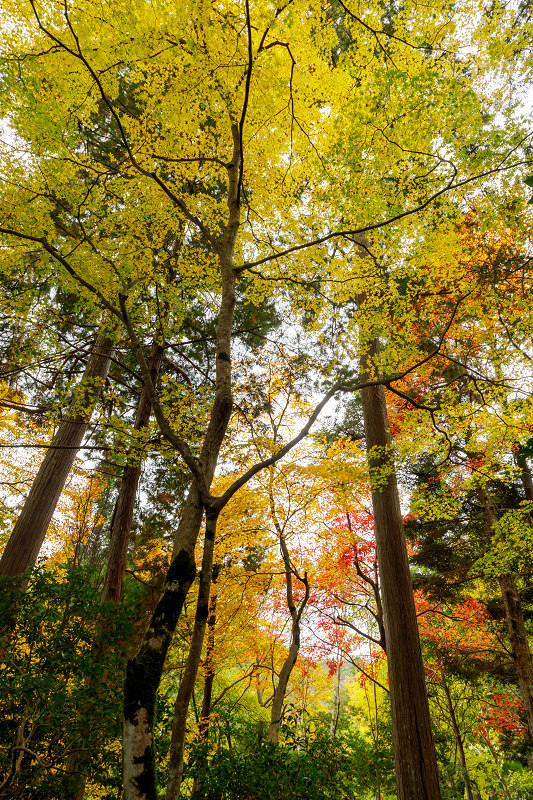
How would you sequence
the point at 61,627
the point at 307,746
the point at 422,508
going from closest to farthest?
the point at 61,627, the point at 307,746, the point at 422,508

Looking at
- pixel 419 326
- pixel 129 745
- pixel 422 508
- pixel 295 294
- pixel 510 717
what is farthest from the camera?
pixel 510 717

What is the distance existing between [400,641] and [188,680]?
304cm

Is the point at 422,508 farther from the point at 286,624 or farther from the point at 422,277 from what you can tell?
the point at 286,624

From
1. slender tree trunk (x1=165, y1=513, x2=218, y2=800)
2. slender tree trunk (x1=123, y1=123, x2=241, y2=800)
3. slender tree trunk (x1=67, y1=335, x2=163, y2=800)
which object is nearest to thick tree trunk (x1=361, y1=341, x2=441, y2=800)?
slender tree trunk (x1=123, y1=123, x2=241, y2=800)

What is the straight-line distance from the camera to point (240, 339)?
23.3 ft

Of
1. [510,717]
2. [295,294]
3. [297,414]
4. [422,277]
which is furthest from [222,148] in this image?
[510,717]

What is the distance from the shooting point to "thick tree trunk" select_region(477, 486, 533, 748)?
6191mm

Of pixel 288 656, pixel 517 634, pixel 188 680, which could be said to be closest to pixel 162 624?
pixel 188 680

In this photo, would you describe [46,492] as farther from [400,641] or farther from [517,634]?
[517,634]

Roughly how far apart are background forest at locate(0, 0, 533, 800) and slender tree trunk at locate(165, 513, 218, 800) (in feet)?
0.06

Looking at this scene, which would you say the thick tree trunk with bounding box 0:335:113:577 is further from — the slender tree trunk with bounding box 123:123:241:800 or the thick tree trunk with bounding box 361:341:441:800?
the thick tree trunk with bounding box 361:341:441:800

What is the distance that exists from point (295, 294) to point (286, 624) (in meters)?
7.31

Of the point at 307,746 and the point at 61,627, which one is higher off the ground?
the point at 61,627

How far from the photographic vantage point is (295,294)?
5496mm
